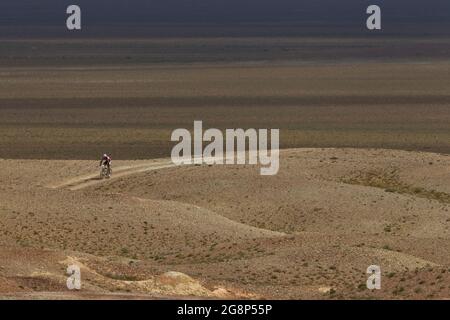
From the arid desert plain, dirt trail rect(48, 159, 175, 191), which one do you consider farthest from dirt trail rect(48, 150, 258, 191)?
the arid desert plain

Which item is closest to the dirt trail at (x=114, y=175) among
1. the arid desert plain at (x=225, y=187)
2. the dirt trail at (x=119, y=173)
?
the dirt trail at (x=119, y=173)

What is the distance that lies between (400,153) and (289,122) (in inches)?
871

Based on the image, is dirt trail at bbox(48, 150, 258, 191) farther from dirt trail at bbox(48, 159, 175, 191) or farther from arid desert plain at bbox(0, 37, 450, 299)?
arid desert plain at bbox(0, 37, 450, 299)

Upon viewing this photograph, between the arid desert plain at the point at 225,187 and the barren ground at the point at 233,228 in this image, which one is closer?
the barren ground at the point at 233,228

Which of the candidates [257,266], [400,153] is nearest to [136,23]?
[400,153]

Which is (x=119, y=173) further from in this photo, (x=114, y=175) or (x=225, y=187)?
(x=225, y=187)

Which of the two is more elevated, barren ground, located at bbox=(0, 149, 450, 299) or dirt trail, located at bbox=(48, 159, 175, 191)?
dirt trail, located at bbox=(48, 159, 175, 191)

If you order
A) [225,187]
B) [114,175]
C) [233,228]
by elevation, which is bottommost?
[233,228]

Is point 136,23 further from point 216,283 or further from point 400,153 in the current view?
point 216,283

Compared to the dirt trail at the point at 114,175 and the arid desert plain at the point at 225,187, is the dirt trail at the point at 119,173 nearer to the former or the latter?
the dirt trail at the point at 114,175

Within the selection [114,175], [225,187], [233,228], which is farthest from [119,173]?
[233,228]

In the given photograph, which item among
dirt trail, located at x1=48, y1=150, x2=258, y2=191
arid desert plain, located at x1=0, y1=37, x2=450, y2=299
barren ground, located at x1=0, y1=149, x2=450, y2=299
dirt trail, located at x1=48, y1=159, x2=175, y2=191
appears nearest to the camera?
barren ground, located at x1=0, y1=149, x2=450, y2=299

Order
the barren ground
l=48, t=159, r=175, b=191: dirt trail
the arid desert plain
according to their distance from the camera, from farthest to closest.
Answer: l=48, t=159, r=175, b=191: dirt trail, the arid desert plain, the barren ground

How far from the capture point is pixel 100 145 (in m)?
69.8
